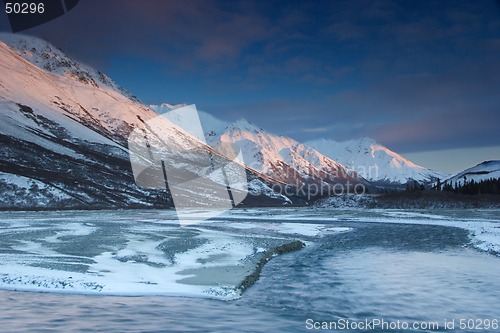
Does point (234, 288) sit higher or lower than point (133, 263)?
lower

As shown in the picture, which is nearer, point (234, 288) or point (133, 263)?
point (234, 288)

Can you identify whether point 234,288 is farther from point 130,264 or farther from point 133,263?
point 133,263

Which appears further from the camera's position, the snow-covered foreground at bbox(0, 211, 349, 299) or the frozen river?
the snow-covered foreground at bbox(0, 211, 349, 299)

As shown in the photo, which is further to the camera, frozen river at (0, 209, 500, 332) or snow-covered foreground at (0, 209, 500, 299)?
snow-covered foreground at (0, 209, 500, 299)

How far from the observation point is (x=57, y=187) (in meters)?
177

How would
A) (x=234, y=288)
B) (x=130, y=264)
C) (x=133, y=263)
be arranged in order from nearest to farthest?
1. (x=234, y=288)
2. (x=130, y=264)
3. (x=133, y=263)

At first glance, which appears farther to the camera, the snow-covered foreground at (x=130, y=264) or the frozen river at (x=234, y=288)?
the snow-covered foreground at (x=130, y=264)

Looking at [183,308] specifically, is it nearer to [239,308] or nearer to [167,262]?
[239,308]

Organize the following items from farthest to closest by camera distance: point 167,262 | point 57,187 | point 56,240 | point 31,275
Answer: point 57,187 → point 56,240 → point 167,262 → point 31,275

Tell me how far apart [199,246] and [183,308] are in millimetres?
18857

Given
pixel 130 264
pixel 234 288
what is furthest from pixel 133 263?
pixel 234 288

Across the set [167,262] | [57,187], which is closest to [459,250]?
[167,262]

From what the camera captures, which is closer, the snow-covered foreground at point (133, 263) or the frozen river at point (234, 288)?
the frozen river at point (234, 288)

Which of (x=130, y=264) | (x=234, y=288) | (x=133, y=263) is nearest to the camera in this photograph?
(x=234, y=288)
